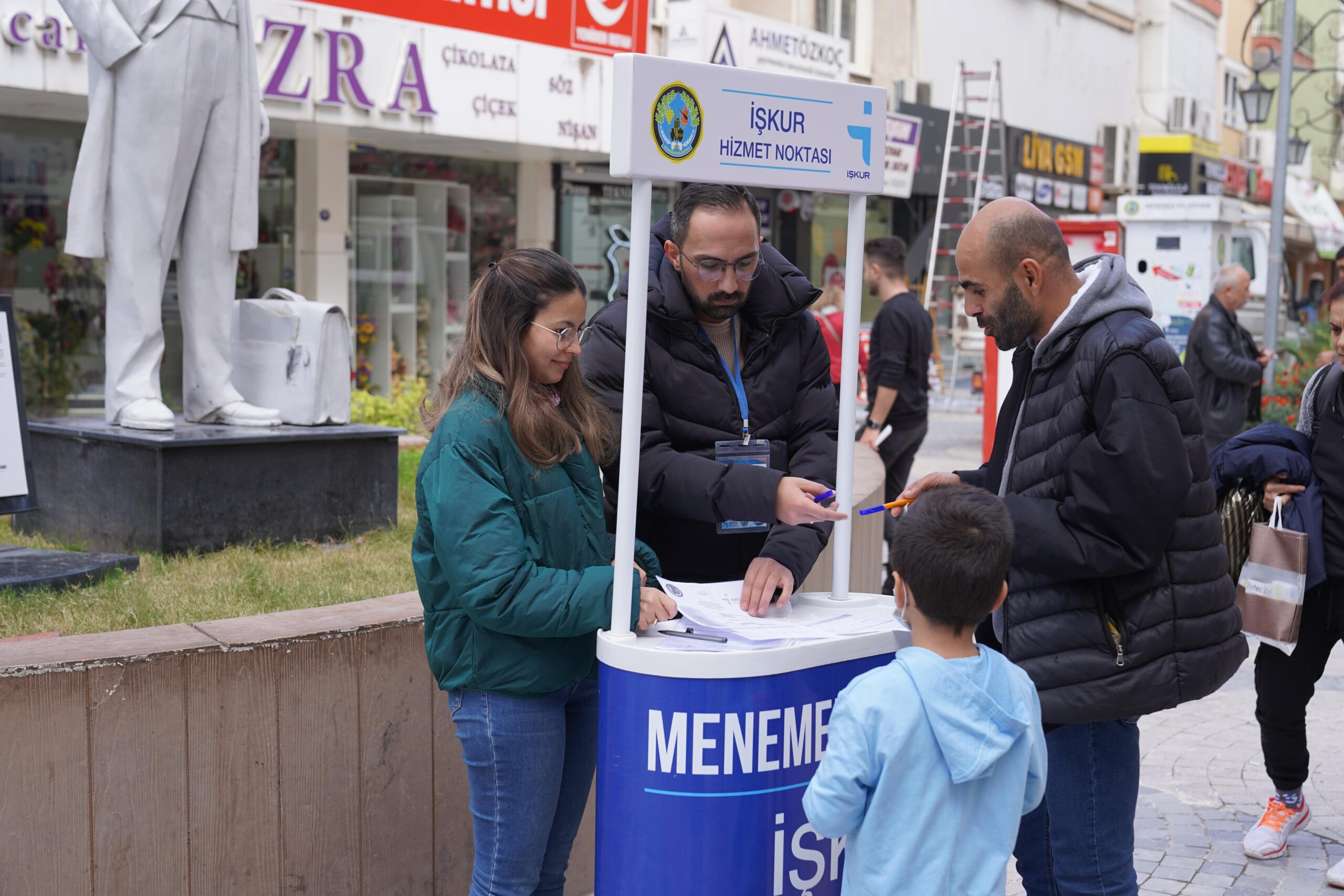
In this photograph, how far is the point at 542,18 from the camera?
1376 centimetres

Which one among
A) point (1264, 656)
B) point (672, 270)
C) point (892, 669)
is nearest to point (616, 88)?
point (672, 270)

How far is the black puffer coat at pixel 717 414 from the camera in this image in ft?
9.71

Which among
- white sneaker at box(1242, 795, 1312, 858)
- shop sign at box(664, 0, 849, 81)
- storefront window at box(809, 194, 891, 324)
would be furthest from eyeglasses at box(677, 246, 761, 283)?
storefront window at box(809, 194, 891, 324)

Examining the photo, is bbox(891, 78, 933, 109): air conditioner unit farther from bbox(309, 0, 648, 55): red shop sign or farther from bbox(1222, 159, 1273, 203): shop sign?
bbox(1222, 159, 1273, 203): shop sign

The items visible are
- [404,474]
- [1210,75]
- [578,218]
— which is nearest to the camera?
[404,474]

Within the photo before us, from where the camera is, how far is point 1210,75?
34.6 meters

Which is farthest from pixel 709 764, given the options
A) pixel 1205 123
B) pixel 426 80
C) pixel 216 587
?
pixel 1205 123

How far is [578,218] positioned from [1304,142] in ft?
53.9

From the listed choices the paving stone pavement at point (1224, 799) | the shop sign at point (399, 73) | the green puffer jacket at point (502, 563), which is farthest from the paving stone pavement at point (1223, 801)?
the shop sign at point (399, 73)

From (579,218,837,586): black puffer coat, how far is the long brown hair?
0.30 meters

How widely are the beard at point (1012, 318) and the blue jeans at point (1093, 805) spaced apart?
2.63 ft

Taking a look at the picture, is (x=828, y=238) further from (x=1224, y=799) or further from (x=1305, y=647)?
(x=1305, y=647)

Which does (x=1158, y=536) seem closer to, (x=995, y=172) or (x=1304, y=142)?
(x=995, y=172)

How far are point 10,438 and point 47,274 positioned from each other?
853 cm
